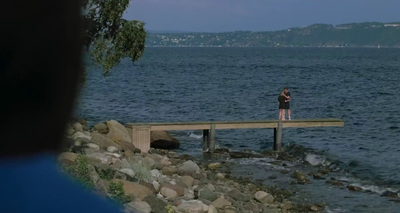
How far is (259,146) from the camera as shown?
2716 centimetres

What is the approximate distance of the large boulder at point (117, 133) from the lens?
19825mm

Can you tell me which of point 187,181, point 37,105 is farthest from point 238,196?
point 37,105

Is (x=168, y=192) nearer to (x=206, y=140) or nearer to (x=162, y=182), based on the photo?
(x=162, y=182)

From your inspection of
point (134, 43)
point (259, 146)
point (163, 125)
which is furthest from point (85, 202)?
point (259, 146)

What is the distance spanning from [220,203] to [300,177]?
7.11m

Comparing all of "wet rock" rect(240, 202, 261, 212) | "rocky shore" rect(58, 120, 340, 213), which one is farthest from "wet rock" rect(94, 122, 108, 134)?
"wet rock" rect(240, 202, 261, 212)

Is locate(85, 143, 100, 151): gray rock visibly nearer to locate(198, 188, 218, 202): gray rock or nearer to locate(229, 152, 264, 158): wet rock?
locate(198, 188, 218, 202): gray rock

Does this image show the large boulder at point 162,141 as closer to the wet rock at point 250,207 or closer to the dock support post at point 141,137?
the dock support post at point 141,137

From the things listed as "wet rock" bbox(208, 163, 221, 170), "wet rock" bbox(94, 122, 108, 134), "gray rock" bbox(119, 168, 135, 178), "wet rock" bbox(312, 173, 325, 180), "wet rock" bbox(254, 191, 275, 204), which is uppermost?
"gray rock" bbox(119, 168, 135, 178)

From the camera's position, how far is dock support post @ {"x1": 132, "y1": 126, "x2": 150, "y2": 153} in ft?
70.5

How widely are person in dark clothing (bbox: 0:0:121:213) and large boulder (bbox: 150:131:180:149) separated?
21752mm

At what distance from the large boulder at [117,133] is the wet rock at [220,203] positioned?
261 inches

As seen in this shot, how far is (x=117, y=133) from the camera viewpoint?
20453mm

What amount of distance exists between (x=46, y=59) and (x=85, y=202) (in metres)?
0.60
